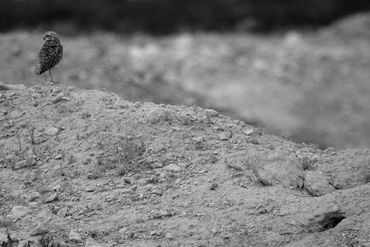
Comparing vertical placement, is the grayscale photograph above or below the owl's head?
below

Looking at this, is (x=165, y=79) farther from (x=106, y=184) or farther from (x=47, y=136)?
(x=47, y=136)

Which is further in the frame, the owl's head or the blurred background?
the owl's head

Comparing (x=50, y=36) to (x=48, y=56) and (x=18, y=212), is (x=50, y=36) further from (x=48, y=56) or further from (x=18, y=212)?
(x=18, y=212)

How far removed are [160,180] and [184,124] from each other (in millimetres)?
1657

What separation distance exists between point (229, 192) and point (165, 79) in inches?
84.3

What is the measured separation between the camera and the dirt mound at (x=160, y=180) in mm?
8336

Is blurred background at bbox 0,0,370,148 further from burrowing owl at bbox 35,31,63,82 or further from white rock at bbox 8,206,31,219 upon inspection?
burrowing owl at bbox 35,31,63,82

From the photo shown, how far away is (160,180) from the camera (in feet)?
31.8

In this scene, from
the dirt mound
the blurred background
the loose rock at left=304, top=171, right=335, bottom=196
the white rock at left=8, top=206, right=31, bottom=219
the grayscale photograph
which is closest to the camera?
the blurred background

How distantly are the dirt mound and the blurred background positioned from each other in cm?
131

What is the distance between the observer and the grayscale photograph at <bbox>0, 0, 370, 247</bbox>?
21.6ft

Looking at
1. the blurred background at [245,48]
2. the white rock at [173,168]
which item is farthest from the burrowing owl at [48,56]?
the white rock at [173,168]

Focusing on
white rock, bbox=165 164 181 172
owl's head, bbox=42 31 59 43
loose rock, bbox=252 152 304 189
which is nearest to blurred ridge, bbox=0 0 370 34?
owl's head, bbox=42 31 59 43

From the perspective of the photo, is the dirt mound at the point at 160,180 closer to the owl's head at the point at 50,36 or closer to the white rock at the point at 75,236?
the white rock at the point at 75,236
